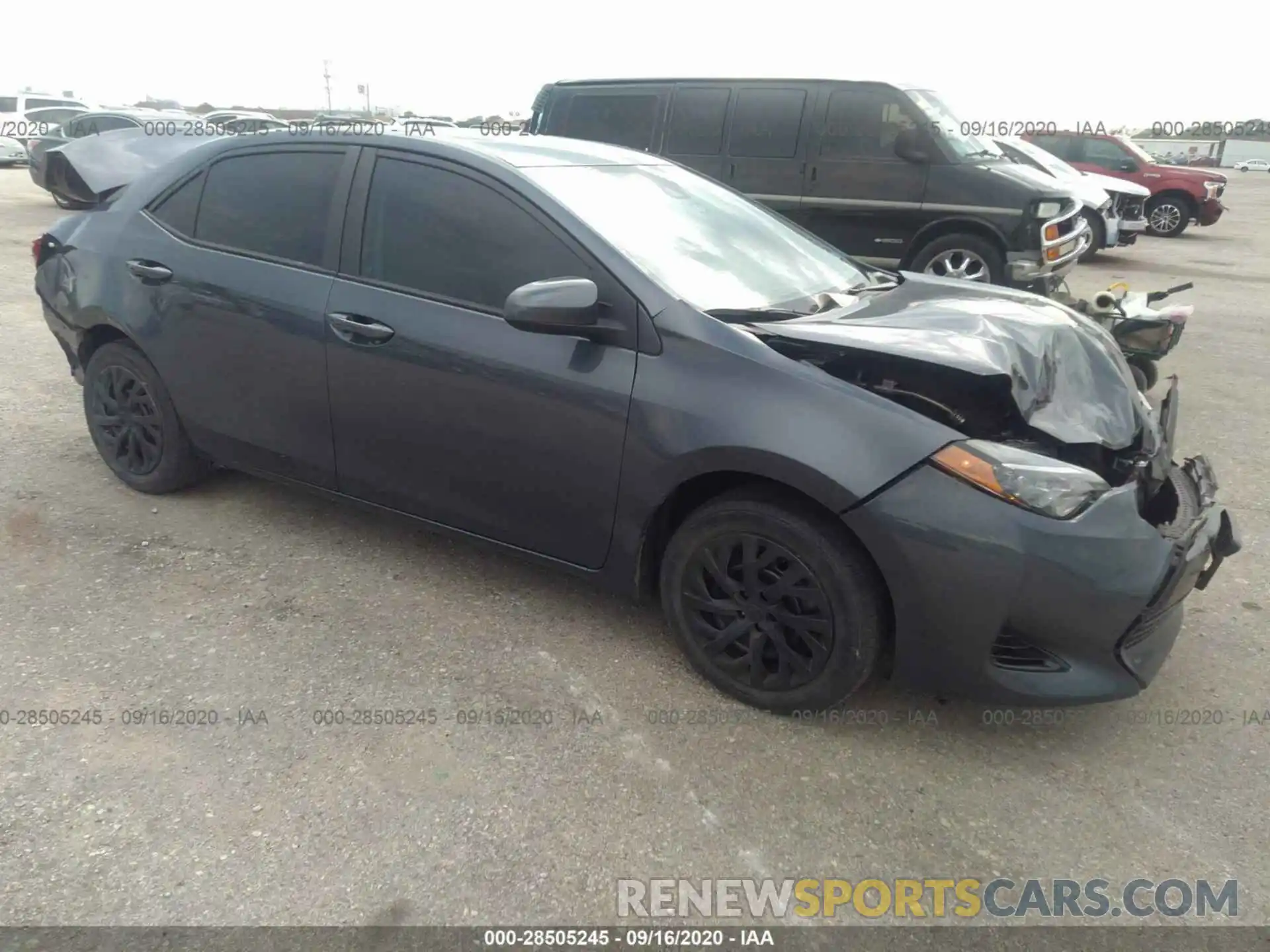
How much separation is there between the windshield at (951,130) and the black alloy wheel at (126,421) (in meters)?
6.43

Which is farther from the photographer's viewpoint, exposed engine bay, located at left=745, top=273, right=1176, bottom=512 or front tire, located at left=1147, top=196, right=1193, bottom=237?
front tire, located at left=1147, top=196, right=1193, bottom=237

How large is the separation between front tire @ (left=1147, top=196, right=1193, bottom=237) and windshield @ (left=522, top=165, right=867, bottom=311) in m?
14.0

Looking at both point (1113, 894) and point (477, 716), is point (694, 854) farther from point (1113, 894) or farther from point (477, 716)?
point (1113, 894)

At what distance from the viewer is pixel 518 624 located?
3213mm

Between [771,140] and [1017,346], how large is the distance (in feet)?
19.2

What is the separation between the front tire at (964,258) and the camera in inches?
299

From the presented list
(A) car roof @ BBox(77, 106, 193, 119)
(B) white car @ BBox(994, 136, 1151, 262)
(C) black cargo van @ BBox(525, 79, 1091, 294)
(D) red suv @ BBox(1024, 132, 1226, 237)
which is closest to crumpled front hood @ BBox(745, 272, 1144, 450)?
(C) black cargo van @ BBox(525, 79, 1091, 294)

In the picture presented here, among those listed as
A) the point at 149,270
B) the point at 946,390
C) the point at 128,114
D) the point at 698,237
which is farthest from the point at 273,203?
→ the point at 128,114

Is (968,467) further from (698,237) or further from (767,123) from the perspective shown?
(767,123)

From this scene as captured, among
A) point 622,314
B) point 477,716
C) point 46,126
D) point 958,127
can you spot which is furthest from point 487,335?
point 46,126

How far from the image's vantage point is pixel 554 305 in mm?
2625

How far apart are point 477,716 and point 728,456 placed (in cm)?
107

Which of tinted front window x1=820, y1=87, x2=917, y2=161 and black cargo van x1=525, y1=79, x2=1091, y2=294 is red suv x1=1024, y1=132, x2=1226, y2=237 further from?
tinted front window x1=820, y1=87, x2=917, y2=161

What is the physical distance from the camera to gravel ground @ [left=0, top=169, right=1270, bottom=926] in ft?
7.16
